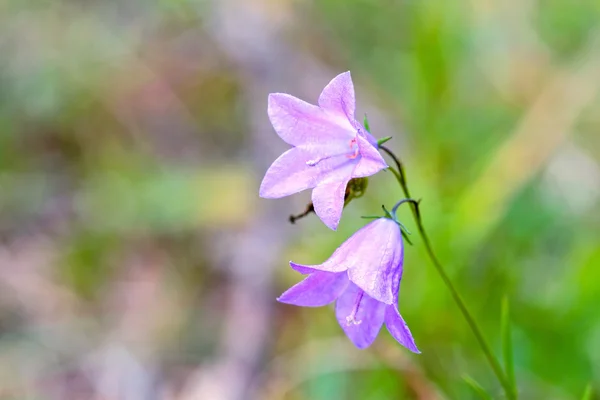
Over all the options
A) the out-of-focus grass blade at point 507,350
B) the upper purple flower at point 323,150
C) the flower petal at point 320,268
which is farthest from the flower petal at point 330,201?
the out-of-focus grass blade at point 507,350

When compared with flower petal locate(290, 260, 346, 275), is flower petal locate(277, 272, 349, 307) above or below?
below

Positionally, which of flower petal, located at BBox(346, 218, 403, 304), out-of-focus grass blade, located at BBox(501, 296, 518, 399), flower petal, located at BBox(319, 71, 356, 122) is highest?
flower petal, located at BBox(319, 71, 356, 122)

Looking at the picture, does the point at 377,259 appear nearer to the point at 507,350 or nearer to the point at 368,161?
the point at 368,161

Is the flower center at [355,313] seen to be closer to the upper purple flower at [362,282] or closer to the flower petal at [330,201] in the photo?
the upper purple flower at [362,282]

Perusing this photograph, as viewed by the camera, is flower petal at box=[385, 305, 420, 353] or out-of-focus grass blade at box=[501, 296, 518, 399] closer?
flower petal at box=[385, 305, 420, 353]

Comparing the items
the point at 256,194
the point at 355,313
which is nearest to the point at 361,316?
the point at 355,313

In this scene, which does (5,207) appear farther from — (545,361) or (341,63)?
(545,361)

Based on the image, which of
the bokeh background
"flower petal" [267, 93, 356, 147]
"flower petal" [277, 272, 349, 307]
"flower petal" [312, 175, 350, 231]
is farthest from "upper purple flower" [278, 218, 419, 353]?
the bokeh background

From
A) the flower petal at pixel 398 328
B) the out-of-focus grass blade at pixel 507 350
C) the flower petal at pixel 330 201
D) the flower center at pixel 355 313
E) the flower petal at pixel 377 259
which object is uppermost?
the flower petal at pixel 330 201

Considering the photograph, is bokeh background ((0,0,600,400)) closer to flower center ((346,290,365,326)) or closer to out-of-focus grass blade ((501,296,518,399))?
out-of-focus grass blade ((501,296,518,399))
